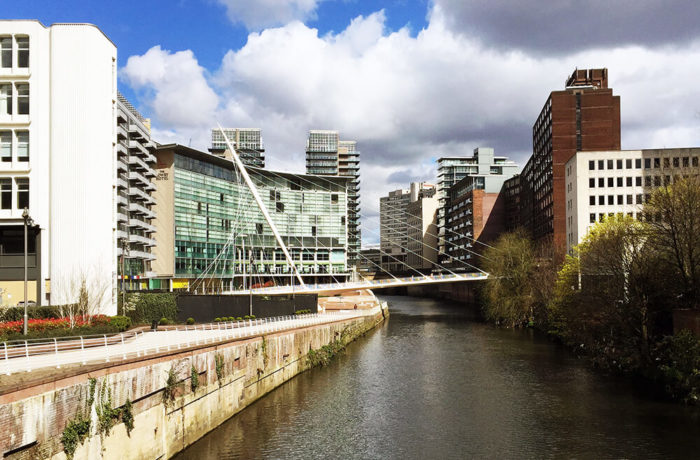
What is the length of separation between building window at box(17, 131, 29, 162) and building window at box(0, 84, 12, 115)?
5.58ft

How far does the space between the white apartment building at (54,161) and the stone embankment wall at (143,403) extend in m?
17.1

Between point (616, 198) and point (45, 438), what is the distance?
8353 cm

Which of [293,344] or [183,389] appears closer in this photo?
[183,389]

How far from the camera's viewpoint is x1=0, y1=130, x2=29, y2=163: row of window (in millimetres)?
41844

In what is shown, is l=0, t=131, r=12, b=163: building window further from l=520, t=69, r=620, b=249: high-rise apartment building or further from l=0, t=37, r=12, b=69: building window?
l=520, t=69, r=620, b=249: high-rise apartment building

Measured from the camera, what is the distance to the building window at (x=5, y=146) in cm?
4188

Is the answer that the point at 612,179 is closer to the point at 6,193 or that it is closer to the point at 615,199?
the point at 615,199

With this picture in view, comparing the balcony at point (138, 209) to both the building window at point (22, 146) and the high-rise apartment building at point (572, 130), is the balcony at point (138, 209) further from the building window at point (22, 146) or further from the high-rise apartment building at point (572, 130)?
the high-rise apartment building at point (572, 130)

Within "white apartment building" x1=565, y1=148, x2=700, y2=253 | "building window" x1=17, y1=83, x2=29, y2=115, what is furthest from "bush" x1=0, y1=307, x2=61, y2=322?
"white apartment building" x1=565, y1=148, x2=700, y2=253

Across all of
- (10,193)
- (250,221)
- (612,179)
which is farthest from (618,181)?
(10,193)

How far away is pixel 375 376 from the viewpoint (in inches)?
1682

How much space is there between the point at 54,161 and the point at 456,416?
33919 mm

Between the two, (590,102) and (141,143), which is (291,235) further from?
(590,102)

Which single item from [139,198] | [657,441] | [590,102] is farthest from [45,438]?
[590,102]
